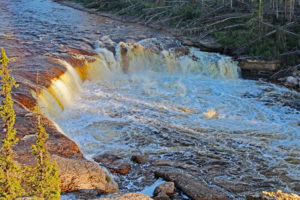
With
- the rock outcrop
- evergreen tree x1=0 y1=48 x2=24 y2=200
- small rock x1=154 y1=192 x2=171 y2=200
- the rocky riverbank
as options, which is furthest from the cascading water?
evergreen tree x1=0 y1=48 x2=24 y2=200

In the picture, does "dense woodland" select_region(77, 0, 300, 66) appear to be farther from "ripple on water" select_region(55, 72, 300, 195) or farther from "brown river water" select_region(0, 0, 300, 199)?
"ripple on water" select_region(55, 72, 300, 195)

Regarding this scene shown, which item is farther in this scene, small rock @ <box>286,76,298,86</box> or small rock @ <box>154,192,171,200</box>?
small rock @ <box>286,76,298,86</box>

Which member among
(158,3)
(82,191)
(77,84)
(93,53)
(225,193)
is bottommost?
(225,193)

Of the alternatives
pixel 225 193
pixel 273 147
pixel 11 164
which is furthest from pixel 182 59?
pixel 11 164

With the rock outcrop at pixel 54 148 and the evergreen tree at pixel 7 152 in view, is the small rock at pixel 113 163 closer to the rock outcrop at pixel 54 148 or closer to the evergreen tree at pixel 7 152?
the rock outcrop at pixel 54 148

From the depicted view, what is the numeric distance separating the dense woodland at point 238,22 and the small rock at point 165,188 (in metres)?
7.77

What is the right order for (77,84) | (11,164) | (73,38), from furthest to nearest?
1. (73,38)
2. (77,84)
3. (11,164)

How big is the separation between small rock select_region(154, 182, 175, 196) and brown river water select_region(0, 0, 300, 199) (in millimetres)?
397

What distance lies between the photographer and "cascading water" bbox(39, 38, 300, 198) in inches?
266

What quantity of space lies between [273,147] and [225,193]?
2.12 meters

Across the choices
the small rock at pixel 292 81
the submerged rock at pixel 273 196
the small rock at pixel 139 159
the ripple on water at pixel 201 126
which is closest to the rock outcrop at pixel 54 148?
the ripple on water at pixel 201 126

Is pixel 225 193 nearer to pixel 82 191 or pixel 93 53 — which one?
pixel 82 191

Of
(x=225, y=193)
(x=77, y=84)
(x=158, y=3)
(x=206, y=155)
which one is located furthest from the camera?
(x=158, y=3)

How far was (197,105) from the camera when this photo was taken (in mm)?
9492
